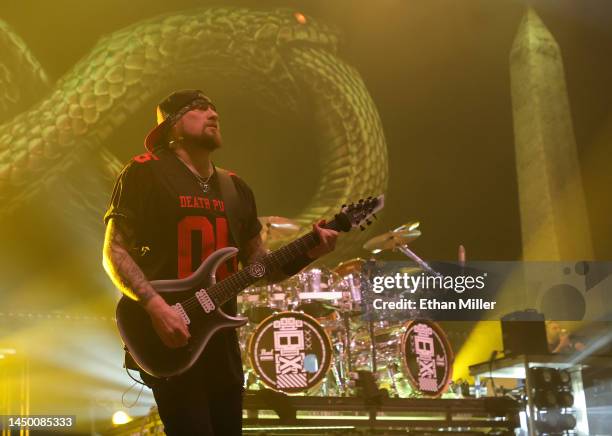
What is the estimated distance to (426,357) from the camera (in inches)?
202

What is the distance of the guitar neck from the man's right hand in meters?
0.13

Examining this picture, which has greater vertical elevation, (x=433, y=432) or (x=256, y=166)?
(x=256, y=166)

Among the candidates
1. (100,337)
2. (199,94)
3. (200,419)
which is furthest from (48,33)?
(200,419)

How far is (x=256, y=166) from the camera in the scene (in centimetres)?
563

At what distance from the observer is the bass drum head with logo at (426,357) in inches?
197

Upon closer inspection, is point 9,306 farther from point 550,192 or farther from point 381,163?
point 550,192

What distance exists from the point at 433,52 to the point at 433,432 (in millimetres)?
3461

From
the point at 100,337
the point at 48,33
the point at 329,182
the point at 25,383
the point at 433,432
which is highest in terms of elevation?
the point at 48,33

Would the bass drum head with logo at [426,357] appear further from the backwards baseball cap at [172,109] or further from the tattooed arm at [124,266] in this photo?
the tattooed arm at [124,266]

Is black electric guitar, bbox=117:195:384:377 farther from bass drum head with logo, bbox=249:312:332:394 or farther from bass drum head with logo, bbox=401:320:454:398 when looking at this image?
bass drum head with logo, bbox=401:320:454:398

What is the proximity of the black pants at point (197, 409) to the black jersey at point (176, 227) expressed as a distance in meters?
0.04

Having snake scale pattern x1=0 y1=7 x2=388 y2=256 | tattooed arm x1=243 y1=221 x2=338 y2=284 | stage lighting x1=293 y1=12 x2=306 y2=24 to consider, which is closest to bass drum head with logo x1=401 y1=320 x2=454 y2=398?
snake scale pattern x1=0 y1=7 x2=388 y2=256

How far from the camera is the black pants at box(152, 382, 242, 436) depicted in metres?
1.69

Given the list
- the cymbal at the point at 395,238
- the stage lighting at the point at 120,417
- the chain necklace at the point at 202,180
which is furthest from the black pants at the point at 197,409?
the stage lighting at the point at 120,417
